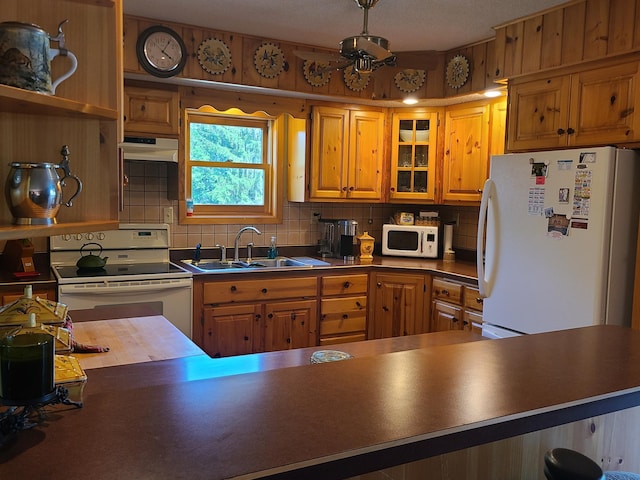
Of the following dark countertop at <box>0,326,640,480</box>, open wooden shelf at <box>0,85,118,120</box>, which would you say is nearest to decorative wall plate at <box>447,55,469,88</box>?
dark countertop at <box>0,326,640,480</box>

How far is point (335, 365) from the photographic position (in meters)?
1.14

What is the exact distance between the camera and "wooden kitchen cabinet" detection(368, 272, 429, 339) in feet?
13.3

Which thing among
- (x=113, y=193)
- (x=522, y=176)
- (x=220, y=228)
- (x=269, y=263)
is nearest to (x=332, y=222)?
(x=269, y=263)

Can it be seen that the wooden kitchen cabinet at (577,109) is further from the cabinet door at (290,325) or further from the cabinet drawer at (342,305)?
the cabinet door at (290,325)

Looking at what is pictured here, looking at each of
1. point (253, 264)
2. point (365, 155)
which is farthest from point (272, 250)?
point (365, 155)

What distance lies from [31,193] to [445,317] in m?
3.20

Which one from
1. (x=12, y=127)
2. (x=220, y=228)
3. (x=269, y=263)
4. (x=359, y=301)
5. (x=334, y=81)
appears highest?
(x=334, y=81)

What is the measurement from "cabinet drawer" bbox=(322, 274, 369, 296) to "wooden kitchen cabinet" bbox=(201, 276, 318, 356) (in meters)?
0.09

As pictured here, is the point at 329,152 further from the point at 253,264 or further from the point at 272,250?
the point at 253,264

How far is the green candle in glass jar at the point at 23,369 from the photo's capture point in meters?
0.80

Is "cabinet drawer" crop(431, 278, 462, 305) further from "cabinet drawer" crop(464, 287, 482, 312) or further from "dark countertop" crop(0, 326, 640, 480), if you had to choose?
"dark countertop" crop(0, 326, 640, 480)

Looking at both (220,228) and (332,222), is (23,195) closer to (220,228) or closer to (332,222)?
(220,228)

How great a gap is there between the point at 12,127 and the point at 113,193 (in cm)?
26

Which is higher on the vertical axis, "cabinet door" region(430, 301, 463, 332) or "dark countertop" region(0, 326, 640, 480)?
"dark countertop" region(0, 326, 640, 480)
